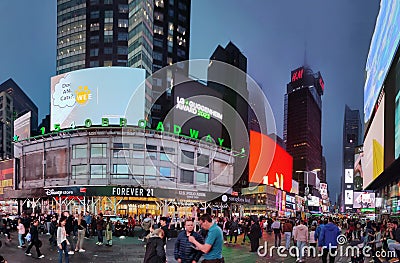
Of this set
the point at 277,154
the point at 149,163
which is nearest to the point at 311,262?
the point at 149,163

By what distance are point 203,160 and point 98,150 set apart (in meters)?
17.6

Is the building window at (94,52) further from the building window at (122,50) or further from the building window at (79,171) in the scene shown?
the building window at (79,171)

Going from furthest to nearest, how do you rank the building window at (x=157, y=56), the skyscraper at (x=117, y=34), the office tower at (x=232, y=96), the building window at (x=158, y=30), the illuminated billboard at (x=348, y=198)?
the illuminated billboard at (x=348, y=198), the office tower at (x=232, y=96), the building window at (x=158, y=30), the building window at (x=157, y=56), the skyscraper at (x=117, y=34)

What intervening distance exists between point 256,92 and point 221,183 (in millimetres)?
121515

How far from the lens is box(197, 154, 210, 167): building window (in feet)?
215

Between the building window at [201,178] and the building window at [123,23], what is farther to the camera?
the building window at [123,23]

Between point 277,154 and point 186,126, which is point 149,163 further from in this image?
point 277,154

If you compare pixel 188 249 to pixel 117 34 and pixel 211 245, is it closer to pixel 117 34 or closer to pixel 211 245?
pixel 211 245

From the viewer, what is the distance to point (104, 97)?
60688 mm

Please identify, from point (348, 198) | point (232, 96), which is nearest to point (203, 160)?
Result: point (348, 198)

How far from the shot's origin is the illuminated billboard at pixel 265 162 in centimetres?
9775

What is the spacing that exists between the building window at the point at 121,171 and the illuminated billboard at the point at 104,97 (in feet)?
23.2

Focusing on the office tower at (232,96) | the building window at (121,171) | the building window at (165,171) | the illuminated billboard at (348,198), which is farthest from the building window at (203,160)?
the illuminated billboard at (348,198)

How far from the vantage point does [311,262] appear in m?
17.9
